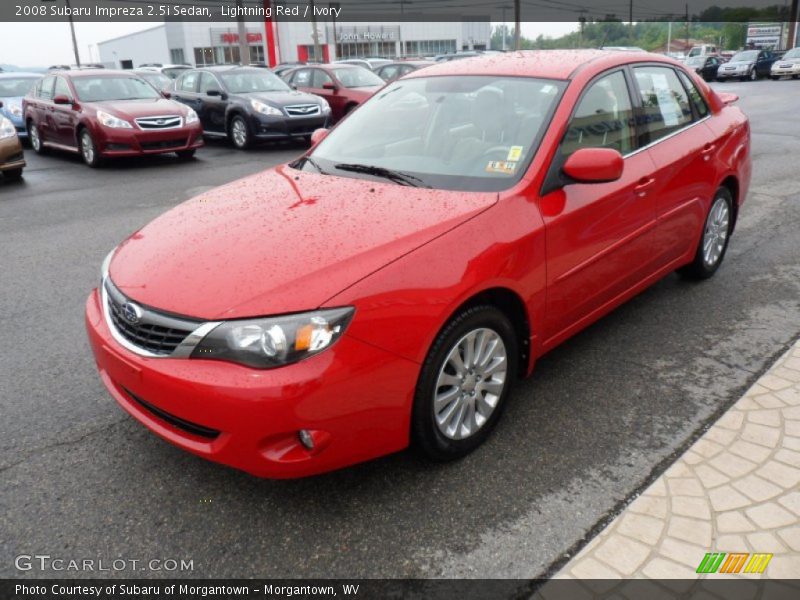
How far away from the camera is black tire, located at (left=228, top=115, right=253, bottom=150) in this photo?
1326 cm

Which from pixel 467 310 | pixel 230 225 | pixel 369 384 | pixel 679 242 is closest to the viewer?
pixel 369 384

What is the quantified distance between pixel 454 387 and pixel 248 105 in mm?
11484

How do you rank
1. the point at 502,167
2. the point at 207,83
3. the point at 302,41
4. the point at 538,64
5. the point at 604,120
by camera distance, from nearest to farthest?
the point at 502,167 → the point at 604,120 → the point at 538,64 → the point at 207,83 → the point at 302,41

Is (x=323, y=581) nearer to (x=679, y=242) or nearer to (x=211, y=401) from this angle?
(x=211, y=401)

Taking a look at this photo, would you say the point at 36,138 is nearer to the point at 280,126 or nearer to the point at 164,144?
the point at 164,144

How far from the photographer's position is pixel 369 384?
2539mm

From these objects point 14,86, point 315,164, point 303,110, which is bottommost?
point 303,110

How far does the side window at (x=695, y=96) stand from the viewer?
4809 millimetres

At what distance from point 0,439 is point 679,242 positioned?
4.08 meters

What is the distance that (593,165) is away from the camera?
10.6 feet

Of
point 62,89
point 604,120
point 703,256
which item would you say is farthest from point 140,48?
point 604,120

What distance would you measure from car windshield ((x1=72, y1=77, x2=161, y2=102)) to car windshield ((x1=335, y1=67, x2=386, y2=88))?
4583 millimetres

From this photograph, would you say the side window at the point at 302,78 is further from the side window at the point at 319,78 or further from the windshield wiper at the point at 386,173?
the windshield wiper at the point at 386,173

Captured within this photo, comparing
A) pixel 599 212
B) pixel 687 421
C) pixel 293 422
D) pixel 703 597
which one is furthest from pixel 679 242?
pixel 293 422
